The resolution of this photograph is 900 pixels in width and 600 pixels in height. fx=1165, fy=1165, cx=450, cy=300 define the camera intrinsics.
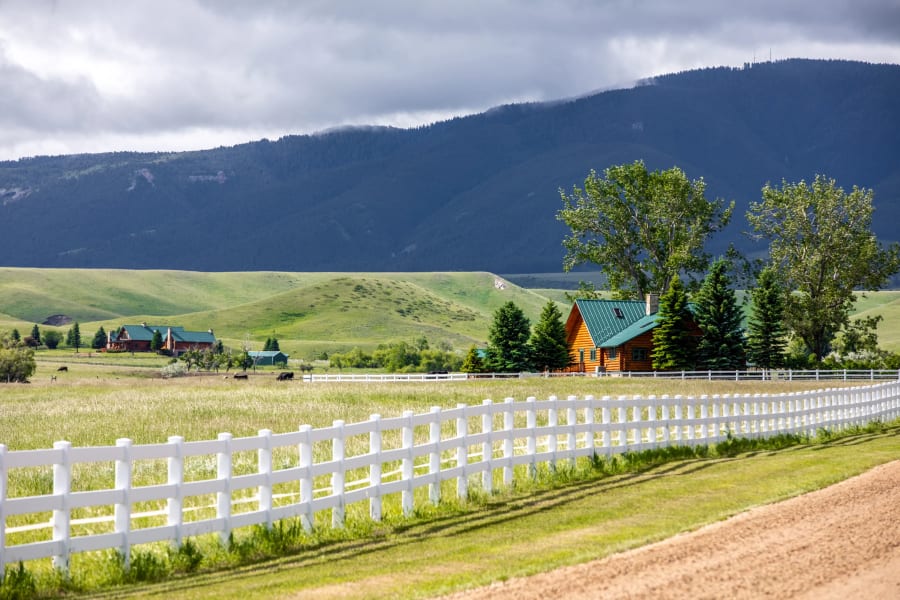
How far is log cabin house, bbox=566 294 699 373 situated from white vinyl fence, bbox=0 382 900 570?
192 feet

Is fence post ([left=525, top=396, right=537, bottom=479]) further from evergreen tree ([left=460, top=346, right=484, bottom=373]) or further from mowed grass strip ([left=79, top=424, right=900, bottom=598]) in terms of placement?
evergreen tree ([left=460, top=346, right=484, bottom=373])

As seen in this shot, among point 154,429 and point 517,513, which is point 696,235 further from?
point 517,513

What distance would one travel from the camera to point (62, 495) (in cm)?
1166

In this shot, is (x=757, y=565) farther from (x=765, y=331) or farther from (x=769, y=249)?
(x=769, y=249)

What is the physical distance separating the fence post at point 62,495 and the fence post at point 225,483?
1808mm

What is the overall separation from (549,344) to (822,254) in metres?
22.1

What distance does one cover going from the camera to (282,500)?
57.8 feet

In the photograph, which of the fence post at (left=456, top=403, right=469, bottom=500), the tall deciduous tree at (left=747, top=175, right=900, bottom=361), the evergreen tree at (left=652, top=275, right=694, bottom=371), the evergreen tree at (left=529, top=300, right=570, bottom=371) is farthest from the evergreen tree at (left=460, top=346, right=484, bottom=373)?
the fence post at (left=456, top=403, right=469, bottom=500)

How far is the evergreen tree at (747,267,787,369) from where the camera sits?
8431 centimetres

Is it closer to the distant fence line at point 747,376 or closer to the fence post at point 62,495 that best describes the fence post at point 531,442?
the fence post at point 62,495

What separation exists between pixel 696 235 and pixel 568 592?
8372 cm

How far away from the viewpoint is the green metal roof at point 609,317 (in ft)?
299

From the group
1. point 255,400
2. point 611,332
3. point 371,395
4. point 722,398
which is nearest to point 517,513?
point 722,398

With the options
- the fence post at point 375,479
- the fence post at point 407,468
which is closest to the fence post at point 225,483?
the fence post at point 375,479
